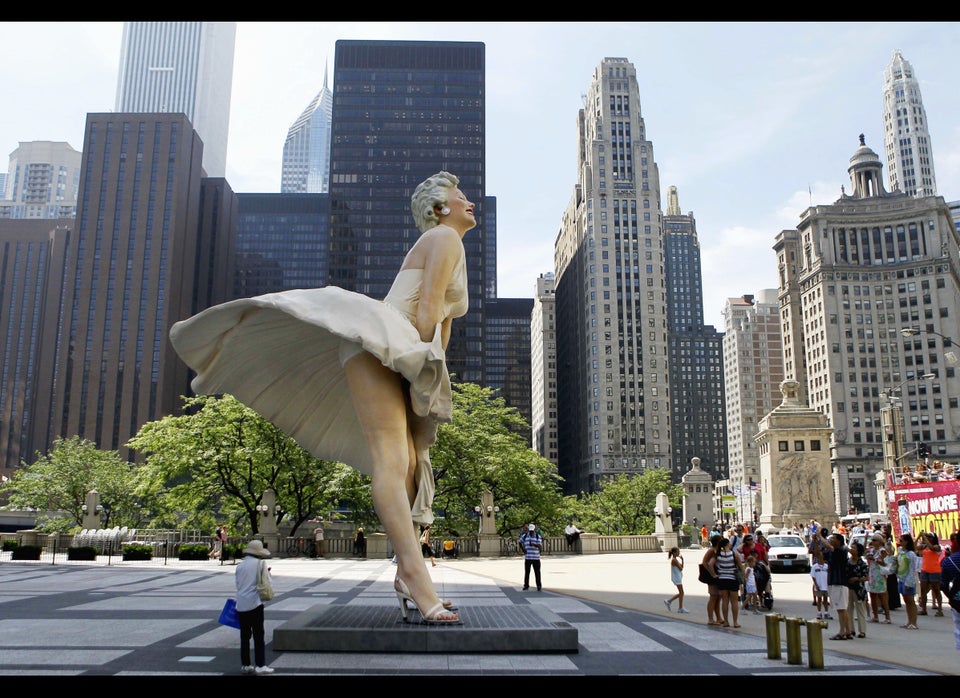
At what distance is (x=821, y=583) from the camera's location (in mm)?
14570

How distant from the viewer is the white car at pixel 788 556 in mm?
27625

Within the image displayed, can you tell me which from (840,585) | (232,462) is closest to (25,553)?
(232,462)

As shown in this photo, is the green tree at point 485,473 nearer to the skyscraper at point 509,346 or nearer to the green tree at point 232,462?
the green tree at point 232,462

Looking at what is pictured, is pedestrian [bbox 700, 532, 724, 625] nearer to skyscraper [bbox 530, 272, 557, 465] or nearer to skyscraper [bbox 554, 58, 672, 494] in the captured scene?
skyscraper [bbox 554, 58, 672, 494]

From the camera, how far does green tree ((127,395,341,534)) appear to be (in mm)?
38812

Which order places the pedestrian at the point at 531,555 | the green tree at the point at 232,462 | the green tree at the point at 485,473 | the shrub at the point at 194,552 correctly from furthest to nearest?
the green tree at the point at 485,473 → the green tree at the point at 232,462 → the shrub at the point at 194,552 → the pedestrian at the point at 531,555

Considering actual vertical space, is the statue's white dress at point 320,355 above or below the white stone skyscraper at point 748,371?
below

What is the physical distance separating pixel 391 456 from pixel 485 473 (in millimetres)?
30812

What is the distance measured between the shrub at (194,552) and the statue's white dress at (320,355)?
948 inches

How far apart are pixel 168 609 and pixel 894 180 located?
202 metres

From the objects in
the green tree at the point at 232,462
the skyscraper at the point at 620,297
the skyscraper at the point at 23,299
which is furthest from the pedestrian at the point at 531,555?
the skyscraper at the point at 23,299

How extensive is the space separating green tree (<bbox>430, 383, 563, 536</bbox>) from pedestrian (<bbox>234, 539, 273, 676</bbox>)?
30.7 metres

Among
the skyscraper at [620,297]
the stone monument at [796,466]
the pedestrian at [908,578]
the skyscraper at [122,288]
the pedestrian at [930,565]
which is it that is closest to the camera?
the pedestrian at [908,578]

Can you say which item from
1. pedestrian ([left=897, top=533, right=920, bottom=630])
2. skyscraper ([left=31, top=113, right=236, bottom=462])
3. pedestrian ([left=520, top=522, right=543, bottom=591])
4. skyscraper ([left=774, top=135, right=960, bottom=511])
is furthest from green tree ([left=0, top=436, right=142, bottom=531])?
skyscraper ([left=774, top=135, right=960, bottom=511])
